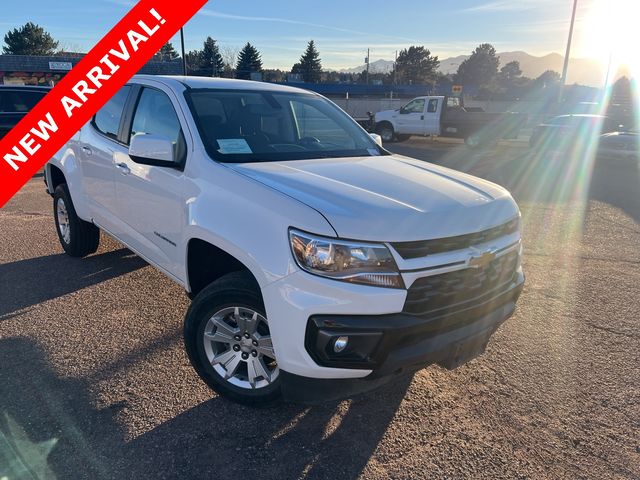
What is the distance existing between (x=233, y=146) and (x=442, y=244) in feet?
5.22

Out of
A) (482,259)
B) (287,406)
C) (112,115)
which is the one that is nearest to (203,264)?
(287,406)

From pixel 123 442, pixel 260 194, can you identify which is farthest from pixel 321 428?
pixel 260 194

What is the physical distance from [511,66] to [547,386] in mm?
108996

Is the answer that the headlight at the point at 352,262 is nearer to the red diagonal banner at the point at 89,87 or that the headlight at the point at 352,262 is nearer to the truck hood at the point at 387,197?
the truck hood at the point at 387,197

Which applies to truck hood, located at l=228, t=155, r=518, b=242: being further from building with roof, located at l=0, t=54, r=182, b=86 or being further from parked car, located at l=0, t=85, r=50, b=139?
building with roof, located at l=0, t=54, r=182, b=86

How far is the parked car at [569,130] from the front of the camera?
1585cm

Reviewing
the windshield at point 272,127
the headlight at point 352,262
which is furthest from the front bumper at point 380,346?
the windshield at point 272,127

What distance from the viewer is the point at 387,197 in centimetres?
266

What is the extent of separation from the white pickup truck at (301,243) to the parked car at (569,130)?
14.4 metres

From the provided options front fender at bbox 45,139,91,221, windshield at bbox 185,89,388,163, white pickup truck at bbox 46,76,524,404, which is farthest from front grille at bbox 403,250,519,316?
front fender at bbox 45,139,91,221

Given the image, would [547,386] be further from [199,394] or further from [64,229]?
[64,229]

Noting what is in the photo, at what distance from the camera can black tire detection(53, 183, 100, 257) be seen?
5.19m

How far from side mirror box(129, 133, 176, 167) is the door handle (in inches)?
27.4

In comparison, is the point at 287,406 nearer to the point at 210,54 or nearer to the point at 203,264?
the point at 203,264
